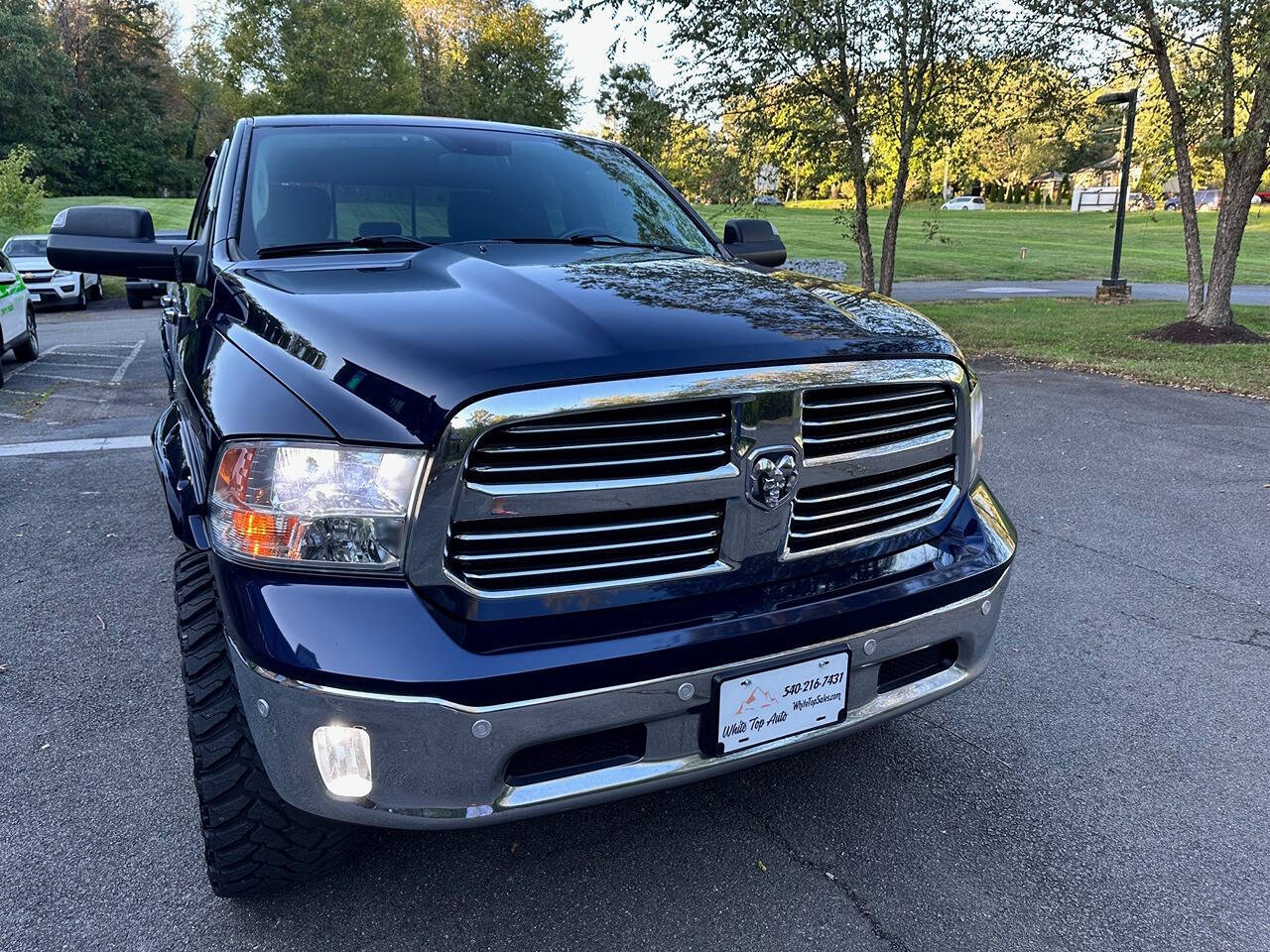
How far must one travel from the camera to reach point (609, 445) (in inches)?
70.1

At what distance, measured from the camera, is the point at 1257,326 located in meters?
13.3

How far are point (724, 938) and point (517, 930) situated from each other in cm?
47

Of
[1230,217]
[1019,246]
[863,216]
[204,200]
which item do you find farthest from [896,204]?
[1019,246]

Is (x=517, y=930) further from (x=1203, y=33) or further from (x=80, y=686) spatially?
(x=1203, y=33)

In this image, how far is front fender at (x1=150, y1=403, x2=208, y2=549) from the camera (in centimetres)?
201

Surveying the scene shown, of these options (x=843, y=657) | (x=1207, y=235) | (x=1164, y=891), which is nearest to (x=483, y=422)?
(x=843, y=657)

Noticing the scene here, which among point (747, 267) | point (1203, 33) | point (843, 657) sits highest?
point (1203, 33)

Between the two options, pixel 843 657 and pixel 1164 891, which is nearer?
pixel 843 657

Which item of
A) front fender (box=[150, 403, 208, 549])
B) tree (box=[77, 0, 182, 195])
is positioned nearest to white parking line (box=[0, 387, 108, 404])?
front fender (box=[150, 403, 208, 549])

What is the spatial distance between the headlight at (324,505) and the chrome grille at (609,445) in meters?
0.16

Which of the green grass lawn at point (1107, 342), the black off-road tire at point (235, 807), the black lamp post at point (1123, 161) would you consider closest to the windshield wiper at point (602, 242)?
the black off-road tire at point (235, 807)

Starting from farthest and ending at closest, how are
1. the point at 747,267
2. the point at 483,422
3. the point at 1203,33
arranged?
the point at 1203,33 < the point at 747,267 < the point at 483,422

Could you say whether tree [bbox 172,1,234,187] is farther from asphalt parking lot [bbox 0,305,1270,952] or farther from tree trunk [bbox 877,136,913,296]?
asphalt parking lot [bbox 0,305,1270,952]

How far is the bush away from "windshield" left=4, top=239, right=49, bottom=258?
6.27 metres
